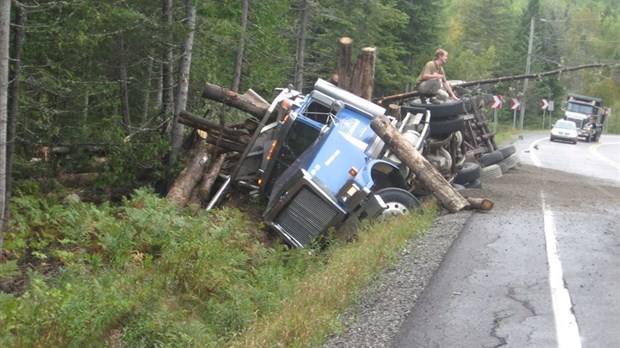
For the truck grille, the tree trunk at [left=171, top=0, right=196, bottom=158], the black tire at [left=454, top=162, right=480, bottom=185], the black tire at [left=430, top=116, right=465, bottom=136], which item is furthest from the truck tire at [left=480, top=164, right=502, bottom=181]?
the tree trunk at [left=171, top=0, right=196, bottom=158]

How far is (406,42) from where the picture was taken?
49.3m

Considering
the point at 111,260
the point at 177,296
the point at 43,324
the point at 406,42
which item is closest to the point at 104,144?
the point at 111,260

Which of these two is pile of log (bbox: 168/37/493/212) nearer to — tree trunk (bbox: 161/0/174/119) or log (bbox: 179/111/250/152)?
log (bbox: 179/111/250/152)

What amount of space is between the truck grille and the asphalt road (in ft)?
7.48

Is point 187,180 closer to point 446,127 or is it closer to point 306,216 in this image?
point 306,216

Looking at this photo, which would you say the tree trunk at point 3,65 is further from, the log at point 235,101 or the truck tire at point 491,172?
the truck tire at point 491,172

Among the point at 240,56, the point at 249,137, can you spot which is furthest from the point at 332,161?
the point at 240,56

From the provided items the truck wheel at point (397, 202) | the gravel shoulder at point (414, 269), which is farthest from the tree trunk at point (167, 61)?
the gravel shoulder at point (414, 269)

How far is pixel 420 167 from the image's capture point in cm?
1355

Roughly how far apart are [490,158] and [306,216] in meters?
7.90

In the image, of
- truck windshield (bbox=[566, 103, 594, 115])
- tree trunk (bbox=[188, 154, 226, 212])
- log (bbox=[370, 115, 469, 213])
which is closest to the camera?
log (bbox=[370, 115, 469, 213])

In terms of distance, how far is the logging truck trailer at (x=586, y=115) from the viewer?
180ft

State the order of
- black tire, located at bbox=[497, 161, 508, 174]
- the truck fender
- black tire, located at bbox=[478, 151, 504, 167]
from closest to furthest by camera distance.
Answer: the truck fender < black tire, located at bbox=[478, 151, 504, 167] < black tire, located at bbox=[497, 161, 508, 174]

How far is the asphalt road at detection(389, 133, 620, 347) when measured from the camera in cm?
680
